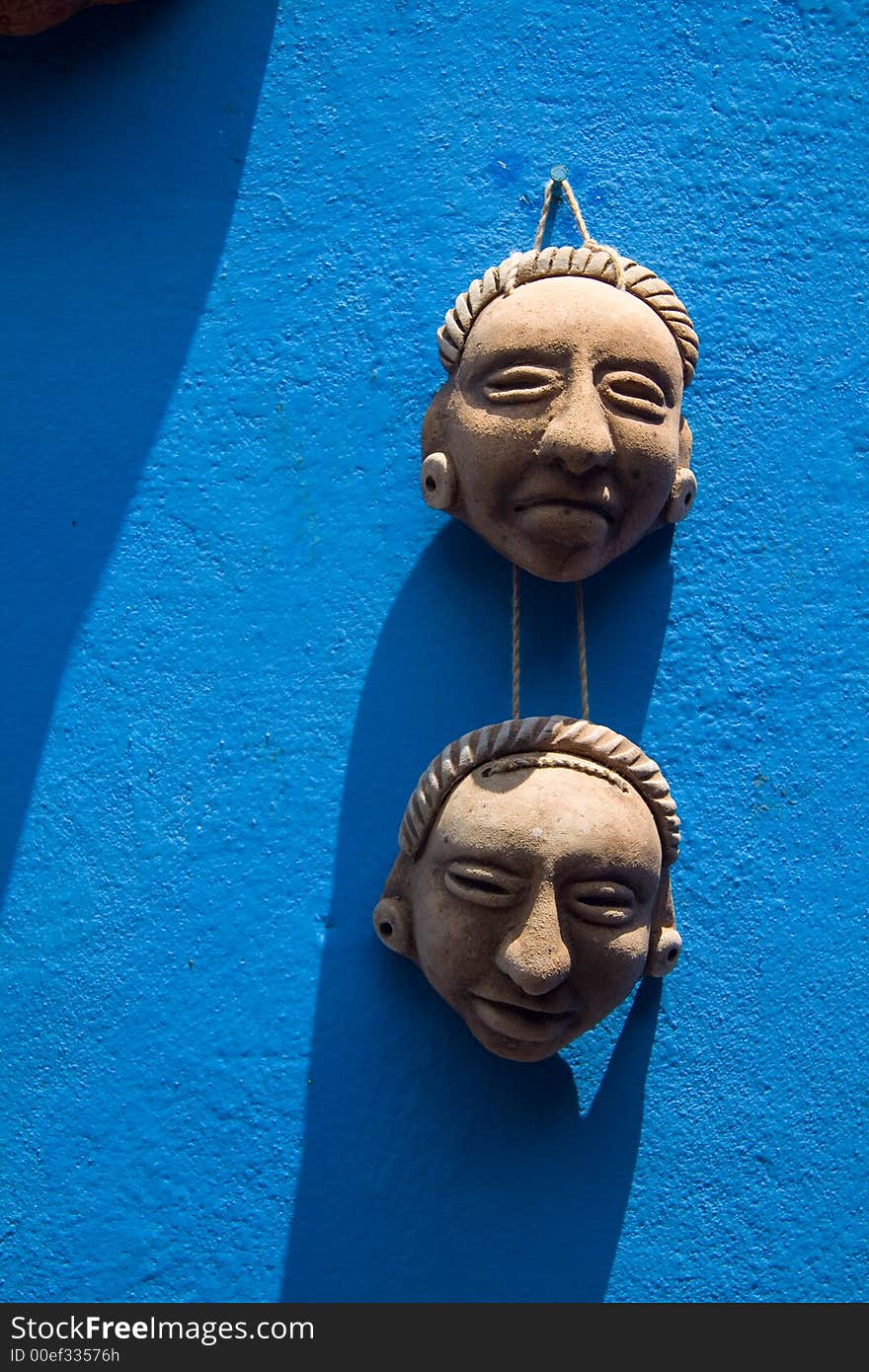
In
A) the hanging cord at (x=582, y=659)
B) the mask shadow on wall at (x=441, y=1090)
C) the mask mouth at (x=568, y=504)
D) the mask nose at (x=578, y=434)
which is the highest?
the mask nose at (x=578, y=434)

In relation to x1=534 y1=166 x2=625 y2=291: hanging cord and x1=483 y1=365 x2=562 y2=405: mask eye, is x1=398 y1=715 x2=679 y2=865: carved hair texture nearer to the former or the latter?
x1=483 y1=365 x2=562 y2=405: mask eye

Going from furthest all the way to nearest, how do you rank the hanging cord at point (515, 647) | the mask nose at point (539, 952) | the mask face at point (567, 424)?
the hanging cord at point (515, 647) < the mask face at point (567, 424) < the mask nose at point (539, 952)

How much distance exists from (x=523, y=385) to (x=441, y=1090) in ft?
2.61

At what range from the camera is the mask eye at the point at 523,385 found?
1.61 metres

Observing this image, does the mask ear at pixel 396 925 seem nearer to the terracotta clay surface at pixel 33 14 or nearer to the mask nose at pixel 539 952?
the mask nose at pixel 539 952

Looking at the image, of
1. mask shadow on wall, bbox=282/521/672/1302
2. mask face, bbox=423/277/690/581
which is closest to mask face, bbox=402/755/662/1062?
mask shadow on wall, bbox=282/521/672/1302

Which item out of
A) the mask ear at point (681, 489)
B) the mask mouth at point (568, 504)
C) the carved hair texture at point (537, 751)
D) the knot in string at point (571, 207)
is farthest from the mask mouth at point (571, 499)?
the knot in string at point (571, 207)

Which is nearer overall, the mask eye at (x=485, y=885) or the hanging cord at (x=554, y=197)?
the mask eye at (x=485, y=885)

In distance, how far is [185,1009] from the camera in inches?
66.6

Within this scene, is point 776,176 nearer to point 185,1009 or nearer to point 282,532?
point 282,532

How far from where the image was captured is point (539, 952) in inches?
59.2

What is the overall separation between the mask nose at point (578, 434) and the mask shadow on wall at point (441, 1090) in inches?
9.0

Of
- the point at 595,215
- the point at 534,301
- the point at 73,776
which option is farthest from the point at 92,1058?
the point at 595,215

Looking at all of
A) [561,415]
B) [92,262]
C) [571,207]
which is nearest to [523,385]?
[561,415]
